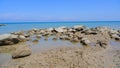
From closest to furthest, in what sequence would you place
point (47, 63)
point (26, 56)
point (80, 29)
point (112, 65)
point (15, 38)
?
point (112, 65)
point (47, 63)
point (26, 56)
point (15, 38)
point (80, 29)

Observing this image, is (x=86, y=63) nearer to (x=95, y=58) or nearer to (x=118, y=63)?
(x=95, y=58)

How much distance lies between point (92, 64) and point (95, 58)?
884mm

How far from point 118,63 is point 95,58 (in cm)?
111

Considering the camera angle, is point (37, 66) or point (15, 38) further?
point (15, 38)

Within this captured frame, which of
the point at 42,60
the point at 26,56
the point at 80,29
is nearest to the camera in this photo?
the point at 42,60

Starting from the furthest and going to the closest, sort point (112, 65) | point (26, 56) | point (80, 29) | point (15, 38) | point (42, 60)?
point (80, 29)
point (15, 38)
point (26, 56)
point (42, 60)
point (112, 65)

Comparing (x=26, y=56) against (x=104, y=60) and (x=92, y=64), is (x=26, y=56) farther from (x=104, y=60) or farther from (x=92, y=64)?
(x=104, y=60)

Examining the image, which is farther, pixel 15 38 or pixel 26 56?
pixel 15 38

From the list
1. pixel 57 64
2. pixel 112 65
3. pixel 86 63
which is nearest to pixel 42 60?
pixel 57 64

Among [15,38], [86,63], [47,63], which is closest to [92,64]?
[86,63]

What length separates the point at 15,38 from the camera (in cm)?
1184

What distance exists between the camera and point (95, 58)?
6.72m

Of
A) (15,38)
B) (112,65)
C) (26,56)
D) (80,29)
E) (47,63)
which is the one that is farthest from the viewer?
(80,29)

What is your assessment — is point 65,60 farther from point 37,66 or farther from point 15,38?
point 15,38
